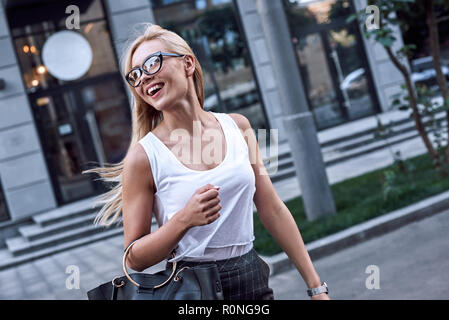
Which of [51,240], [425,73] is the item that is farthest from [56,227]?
[425,73]

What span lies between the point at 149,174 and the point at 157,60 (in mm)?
366

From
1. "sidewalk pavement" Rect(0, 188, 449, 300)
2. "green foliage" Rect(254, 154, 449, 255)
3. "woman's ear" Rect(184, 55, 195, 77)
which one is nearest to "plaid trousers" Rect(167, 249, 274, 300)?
"woman's ear" Rect(184, 55, 195, 77)

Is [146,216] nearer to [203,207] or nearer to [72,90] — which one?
[203,207]

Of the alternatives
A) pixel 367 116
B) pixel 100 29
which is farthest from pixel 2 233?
pixel 367 116

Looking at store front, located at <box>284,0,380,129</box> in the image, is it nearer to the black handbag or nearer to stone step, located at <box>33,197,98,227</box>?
stone step, located at <box>33,197,98,227</box>

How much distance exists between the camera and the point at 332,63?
1516 cm

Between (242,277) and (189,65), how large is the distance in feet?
2.44

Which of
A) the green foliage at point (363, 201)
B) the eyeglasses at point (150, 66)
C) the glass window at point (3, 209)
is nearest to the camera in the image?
the eyeglasses at point (150, 66)

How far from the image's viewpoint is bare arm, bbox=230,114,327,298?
1.96m

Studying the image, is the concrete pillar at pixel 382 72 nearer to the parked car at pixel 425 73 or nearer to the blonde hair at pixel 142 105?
the parked car at pixel 425 73

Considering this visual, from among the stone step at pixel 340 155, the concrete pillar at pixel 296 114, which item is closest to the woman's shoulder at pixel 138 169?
the concrete pillar at pixel 296 114

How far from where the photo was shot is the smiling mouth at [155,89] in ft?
5.74

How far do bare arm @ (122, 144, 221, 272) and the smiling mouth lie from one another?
17 centimetres

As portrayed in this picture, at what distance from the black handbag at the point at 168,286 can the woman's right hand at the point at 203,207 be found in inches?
5.8
